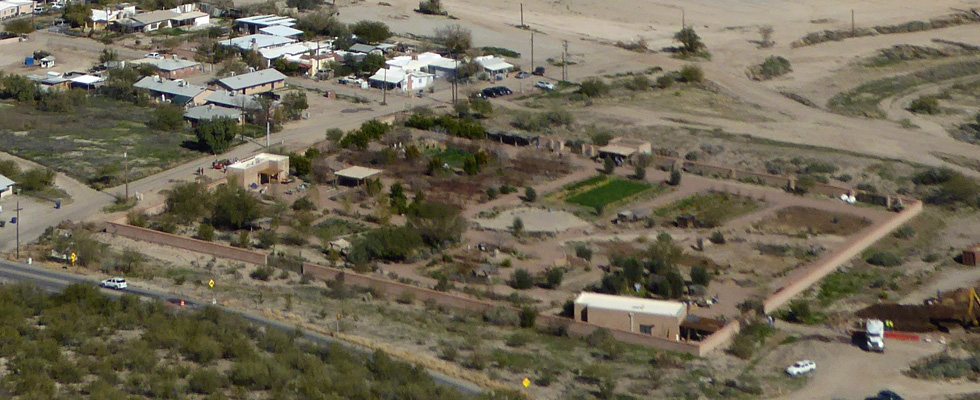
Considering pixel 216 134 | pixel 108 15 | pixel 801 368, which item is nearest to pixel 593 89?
pixel 216 134

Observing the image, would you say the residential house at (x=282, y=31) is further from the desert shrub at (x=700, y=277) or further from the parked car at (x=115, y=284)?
the desert shrub at (x=700, y=277)

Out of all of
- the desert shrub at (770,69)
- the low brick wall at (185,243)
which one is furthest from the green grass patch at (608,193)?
the desert shrub at (770,69)

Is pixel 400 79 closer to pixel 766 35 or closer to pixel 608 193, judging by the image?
pixel 608 193

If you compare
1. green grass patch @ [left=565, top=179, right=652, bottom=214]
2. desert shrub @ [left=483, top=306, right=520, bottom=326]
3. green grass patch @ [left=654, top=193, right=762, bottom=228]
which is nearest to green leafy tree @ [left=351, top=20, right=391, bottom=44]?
green grass patch @ [left=565, top=179, right=652, bottom=214]

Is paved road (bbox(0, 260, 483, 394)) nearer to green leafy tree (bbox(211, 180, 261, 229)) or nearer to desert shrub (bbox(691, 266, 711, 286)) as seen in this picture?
green leafy tree (bbox(211, 180, 261, 229))

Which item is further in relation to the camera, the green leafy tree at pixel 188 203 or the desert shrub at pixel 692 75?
the desert shrub at pixel 692 75

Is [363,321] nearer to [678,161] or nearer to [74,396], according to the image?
[74,396]
